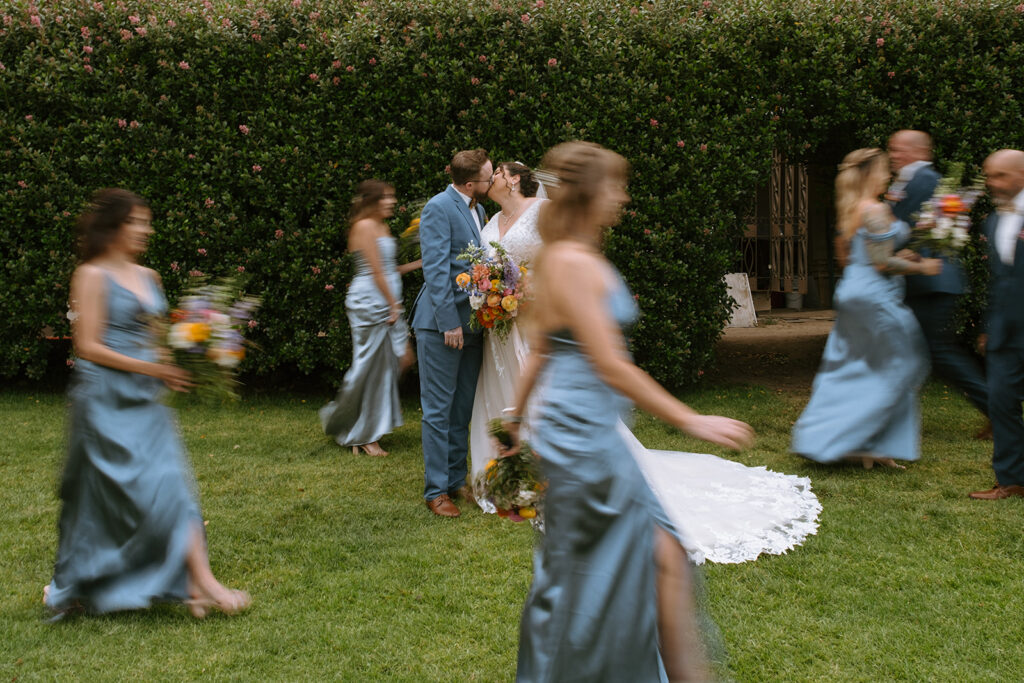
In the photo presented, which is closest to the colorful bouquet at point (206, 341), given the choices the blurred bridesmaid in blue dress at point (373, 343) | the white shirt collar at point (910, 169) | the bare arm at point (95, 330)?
the bare arm at point (95, 330)

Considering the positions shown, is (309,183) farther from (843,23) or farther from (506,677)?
(506,677)

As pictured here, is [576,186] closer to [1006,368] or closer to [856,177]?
[856,177]

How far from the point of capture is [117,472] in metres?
3.86

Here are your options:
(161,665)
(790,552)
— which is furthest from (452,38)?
(161,665)

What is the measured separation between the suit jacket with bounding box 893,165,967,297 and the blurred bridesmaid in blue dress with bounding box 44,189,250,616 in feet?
16.4

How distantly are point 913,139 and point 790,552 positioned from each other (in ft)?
12.1

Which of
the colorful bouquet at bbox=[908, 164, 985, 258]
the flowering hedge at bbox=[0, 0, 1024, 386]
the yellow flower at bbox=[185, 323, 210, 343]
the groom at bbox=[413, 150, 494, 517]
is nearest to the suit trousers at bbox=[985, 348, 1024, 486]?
the colorful bouquet at bbox=[908, 164, 985, 258]

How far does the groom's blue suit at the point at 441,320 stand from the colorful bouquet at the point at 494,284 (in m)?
0.12

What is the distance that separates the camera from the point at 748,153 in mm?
8859

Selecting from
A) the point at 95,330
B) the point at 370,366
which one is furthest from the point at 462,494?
the point at 95,330

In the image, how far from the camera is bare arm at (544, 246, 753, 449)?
2.53m

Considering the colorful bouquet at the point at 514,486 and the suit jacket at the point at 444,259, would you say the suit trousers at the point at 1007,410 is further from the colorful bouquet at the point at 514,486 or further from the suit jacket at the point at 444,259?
the suit jacket at the point at 444,259

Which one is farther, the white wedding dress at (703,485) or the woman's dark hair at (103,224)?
the white wedding dress at (703,485)

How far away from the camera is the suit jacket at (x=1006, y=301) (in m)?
5.36
